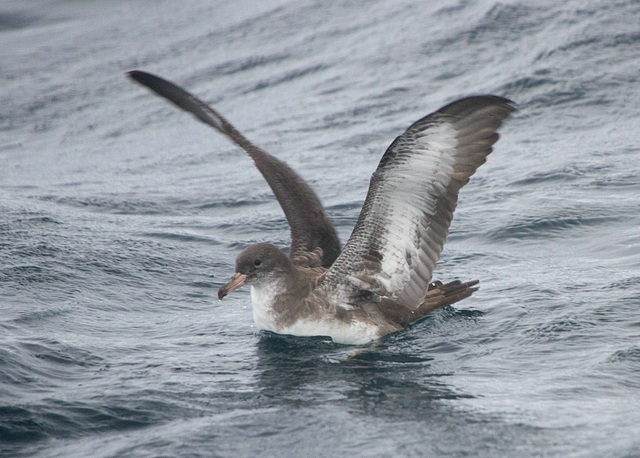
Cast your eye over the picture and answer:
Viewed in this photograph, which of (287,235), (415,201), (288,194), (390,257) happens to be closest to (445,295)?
(390,257)

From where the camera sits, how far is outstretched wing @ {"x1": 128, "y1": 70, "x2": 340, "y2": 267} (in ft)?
28.0

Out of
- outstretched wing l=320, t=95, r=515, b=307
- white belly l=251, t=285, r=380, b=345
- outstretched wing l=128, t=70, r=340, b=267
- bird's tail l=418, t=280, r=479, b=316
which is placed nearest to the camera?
outstretched wing l=320, t=95, r=515, b=307

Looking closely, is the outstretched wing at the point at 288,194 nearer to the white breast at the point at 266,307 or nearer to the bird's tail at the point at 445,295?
the white breast at the point at 266,307

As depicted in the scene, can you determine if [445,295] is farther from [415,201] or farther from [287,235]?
[287,235]

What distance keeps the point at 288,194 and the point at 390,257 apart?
5.36ft

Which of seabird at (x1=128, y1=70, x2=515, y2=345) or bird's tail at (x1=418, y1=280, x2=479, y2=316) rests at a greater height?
seabird at (x1=128, y1=70, x2=515, y2=345)

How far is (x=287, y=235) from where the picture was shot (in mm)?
11086

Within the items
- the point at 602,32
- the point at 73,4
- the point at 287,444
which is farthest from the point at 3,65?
the point at 287,444

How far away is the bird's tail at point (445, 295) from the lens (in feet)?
25.5

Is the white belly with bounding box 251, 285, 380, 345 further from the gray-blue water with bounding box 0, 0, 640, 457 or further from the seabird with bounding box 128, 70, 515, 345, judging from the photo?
the gray-blue water with bounding box 0, 0, 640, 457

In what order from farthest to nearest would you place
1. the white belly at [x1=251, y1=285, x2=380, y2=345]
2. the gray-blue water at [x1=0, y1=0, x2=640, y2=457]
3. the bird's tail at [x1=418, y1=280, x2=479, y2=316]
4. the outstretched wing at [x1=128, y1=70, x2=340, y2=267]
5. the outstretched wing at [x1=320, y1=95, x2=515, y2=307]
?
the outstretched wing at [x1=128, y1=70, x2=340, y2=267], the bird's tail at [x1=418, y1=280, x2=479, y2=316], the white belly at [x1=251, y1=285, x2=380, y2=345], the outstretched wing at [x1=320, y1=95, x2=515, y2=307], the gray-blue water at [x1=0, y1=0, x2=640, y2=457]

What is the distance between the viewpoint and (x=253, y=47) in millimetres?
20125

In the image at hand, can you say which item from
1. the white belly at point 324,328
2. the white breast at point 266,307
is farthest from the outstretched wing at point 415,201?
the white breast at point 266,307

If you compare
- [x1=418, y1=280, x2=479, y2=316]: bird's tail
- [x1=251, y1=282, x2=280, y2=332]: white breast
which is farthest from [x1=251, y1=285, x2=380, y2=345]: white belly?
[x1=418, y1=280, x2=479, y2=316]: bird's tail
